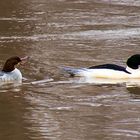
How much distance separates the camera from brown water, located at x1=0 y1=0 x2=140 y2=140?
941 cm

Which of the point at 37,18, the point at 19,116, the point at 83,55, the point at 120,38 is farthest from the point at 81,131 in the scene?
the point at 37,18

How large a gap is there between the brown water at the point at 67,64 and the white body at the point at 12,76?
0.56ft

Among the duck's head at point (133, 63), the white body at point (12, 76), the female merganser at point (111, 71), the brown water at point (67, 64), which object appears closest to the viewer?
the brown water at point (67, 64)

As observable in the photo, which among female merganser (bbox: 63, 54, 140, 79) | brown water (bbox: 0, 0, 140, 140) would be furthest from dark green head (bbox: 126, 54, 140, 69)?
brown water (bbox: 0, 0, 140, 140)

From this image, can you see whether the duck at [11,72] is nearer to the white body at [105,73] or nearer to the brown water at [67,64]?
the brown water at [67,64]

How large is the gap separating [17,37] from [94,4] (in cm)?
766

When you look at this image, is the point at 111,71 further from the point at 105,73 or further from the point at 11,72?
the point at 11,72

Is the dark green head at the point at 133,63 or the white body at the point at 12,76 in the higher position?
the dark green head at the point at 133,63

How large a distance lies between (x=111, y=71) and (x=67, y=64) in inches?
56.7

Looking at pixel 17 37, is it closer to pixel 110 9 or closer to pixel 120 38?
pixel 120 38

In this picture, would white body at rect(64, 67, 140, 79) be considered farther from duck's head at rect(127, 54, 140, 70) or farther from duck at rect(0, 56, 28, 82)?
duck at rect(0, 56, 28, 82)

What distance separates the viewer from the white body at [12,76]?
12.6m

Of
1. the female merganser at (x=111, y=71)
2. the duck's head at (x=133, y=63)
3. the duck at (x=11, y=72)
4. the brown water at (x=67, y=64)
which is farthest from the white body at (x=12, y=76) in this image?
the duck's head at (x=133, y=63)

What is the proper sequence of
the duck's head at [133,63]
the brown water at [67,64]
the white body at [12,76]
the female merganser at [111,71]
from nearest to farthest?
1. the brown water at [67,64]
2. the white body at [12,76]
3. the female merganser at [111,71]
4. the duck's head at [133,63]
